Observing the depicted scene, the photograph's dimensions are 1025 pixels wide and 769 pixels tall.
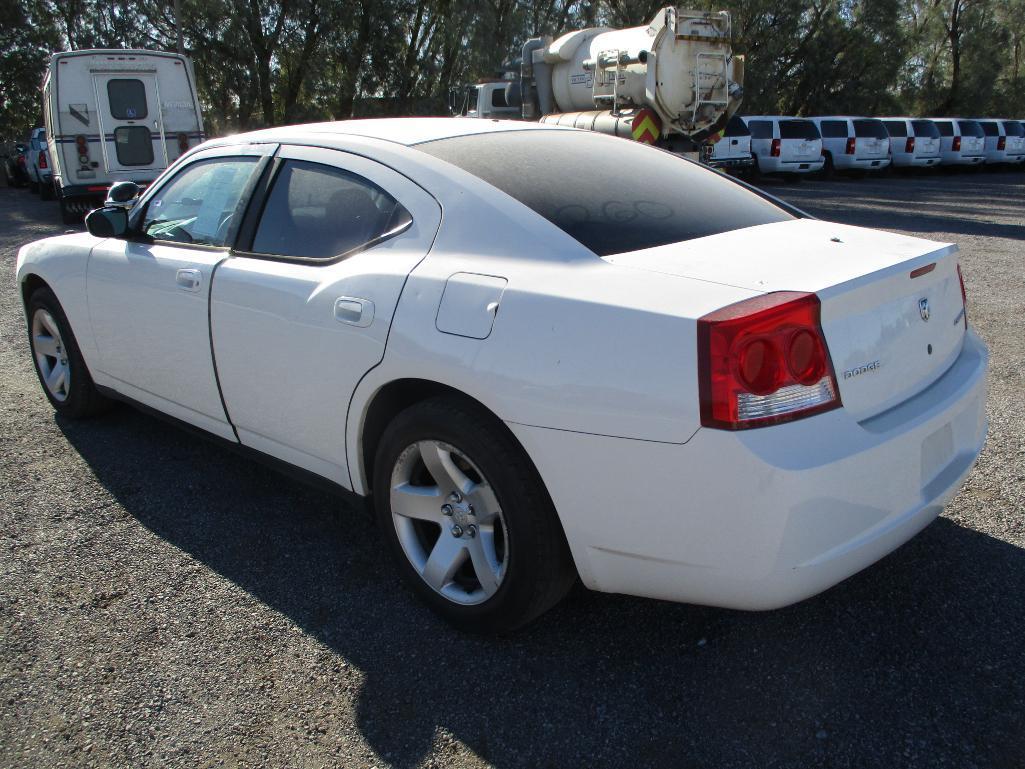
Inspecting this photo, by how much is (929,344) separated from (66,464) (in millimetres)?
3870

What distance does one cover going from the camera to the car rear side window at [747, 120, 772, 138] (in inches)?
885

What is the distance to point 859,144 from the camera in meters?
24.2

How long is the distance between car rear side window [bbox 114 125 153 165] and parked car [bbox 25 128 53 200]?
7235 mm

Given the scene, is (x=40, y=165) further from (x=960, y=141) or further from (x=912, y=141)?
(x=960, y=141)

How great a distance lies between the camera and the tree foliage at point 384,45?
27672mm

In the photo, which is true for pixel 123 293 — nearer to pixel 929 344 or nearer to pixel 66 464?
pixel 66 464

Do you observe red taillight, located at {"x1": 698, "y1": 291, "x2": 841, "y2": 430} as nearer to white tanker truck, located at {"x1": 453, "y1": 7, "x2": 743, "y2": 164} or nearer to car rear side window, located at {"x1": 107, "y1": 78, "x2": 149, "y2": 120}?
white tanker truck, located at {"x1": 453, "y1": 7, "x2": 743, "y2": 164}

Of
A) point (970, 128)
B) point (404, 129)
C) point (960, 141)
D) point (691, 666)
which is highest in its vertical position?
point (404, 129)

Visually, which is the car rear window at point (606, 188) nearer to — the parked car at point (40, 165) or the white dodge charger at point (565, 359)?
the white dodge charger at point (565, 359)

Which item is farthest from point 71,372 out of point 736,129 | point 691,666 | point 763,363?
point 736,129

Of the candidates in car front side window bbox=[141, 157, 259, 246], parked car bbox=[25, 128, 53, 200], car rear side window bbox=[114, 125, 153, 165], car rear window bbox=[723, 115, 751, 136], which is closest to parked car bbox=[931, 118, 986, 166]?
car rear window bbox=[723, 115, 751, 136]

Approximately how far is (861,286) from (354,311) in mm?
1532

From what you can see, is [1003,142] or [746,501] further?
[1003,142]

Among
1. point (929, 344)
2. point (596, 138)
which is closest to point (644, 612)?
point (929, 344)
